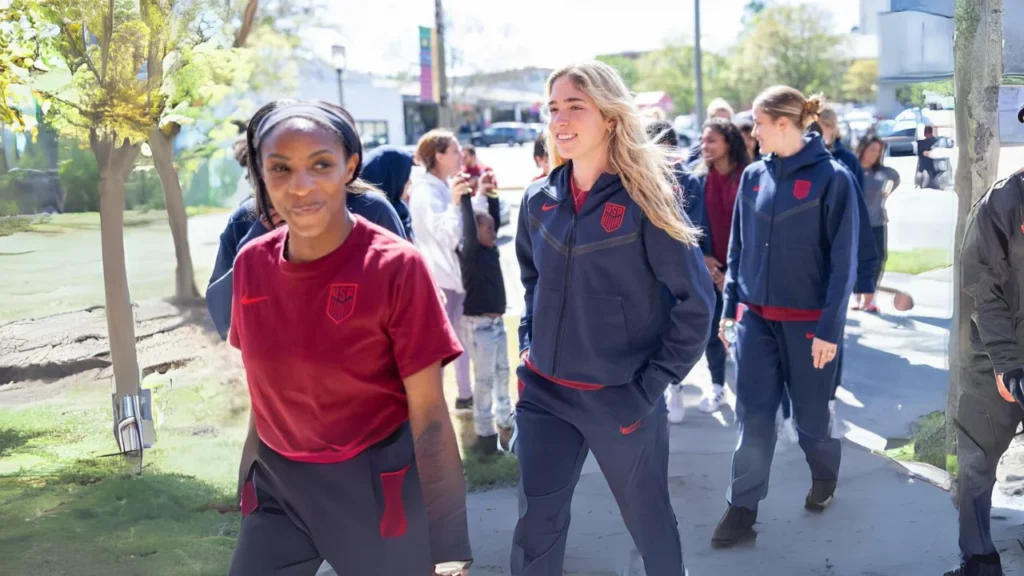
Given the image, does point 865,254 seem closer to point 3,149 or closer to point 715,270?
point 715,270

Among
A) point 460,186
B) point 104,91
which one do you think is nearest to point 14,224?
point 104,91

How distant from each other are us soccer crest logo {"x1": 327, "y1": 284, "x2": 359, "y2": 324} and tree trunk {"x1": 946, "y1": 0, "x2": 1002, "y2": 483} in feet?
10.8

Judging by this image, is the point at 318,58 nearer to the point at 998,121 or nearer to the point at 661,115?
the point at 661,115

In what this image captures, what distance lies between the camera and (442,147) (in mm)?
6152

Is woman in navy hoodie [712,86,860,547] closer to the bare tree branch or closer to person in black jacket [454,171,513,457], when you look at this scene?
person in black jacket [454,171,513,457]

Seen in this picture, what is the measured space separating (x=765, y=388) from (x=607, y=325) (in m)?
1.53

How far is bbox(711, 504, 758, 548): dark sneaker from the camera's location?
4508mm

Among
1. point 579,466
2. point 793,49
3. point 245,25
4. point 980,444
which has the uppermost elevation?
point 793,49

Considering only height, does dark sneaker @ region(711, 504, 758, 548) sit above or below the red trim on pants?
below

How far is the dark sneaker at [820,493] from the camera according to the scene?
191 inches

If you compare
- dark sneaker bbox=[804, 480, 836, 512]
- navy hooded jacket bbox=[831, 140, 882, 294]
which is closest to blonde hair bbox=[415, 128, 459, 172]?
navy hooded jacket bbox=[831, 140, 882, 294]

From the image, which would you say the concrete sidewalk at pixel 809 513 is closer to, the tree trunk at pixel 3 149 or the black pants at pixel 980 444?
the black pants at pixel 980 444

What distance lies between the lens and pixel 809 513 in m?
4.87

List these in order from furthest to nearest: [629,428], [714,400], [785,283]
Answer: [714,400] < [785,283] < [629,428]
